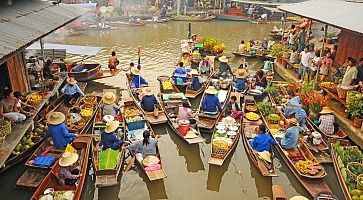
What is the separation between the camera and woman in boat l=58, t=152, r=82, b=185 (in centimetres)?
832

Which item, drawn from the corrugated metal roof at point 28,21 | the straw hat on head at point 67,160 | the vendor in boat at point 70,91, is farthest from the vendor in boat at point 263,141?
the vendor in boat at point 70,91

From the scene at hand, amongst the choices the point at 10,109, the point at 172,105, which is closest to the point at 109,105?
the point at 172,105

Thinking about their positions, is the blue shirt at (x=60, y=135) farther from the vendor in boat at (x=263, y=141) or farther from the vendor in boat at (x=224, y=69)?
the vendor in boat at (x=224, y=69)

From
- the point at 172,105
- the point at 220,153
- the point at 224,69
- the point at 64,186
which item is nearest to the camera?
the point at 64,186

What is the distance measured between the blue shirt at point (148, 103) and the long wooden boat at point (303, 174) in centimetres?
465

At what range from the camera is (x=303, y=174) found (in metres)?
9.05

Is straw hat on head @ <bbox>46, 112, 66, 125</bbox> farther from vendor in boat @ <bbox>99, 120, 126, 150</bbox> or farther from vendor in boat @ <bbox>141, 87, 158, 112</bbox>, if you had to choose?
vendor in boat @ <bbox>141, 87, 158, 112</bbox>

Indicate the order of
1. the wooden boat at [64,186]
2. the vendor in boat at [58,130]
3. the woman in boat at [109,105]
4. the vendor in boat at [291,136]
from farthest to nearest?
1. the woman in boat at [109,105]
2. the vendor in boat at [291,136]
3. the vendor in boat at [58,130]
4. the wooden boat at [64,186]

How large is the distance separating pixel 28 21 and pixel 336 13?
41.9 ft

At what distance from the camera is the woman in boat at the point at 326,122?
36.7 ft

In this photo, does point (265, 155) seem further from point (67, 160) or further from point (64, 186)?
point (64, 186)

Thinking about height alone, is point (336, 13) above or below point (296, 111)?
above

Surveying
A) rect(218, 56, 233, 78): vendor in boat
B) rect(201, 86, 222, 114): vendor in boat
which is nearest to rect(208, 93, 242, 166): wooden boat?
rect(201, 86, 222, 114): vendor in boat

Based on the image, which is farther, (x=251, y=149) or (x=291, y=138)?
(x=291, y=138)
